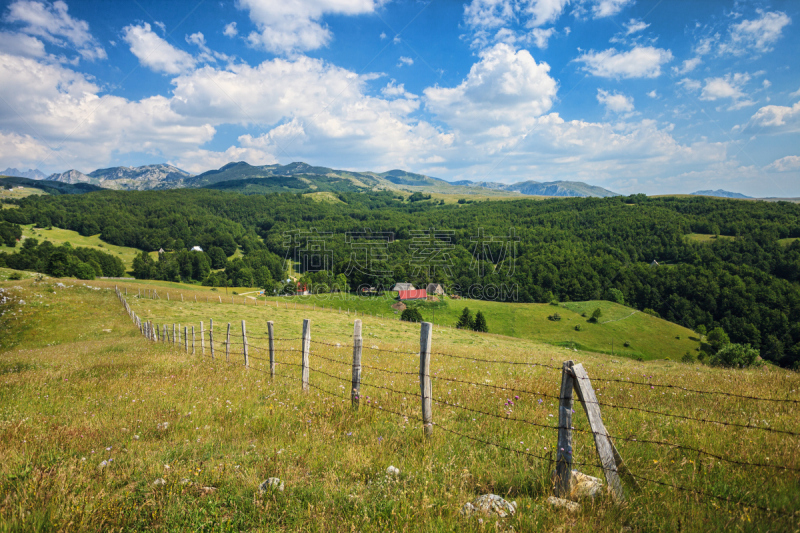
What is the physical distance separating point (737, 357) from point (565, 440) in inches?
800

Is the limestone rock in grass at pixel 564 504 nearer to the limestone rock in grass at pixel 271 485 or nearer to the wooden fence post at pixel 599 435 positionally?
the wooden fence post at pixel 599 435

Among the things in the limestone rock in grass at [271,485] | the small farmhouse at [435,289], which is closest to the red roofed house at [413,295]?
the small farmhouse at [435,289]

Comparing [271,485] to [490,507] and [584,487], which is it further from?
[584,487]

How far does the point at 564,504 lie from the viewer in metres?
3.66

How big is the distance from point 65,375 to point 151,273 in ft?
492

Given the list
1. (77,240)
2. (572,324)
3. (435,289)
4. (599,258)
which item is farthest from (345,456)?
(77,240)

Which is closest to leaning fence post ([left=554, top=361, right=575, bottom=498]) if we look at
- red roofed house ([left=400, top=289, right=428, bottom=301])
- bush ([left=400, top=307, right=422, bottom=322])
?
bush ([left=400, top=307, right=422, bottom=322])

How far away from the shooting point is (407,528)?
3.34m

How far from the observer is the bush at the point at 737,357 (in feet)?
56.0

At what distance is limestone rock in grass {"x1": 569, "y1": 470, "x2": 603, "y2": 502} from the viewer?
3.85 metres

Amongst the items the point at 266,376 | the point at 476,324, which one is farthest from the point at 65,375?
the point at 476,324

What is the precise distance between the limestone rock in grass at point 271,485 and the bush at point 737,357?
2140cm

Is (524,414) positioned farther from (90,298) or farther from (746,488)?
(90,298)

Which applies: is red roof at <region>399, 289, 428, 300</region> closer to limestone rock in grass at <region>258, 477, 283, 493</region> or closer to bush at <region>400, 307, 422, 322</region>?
bush at <region>400, 307, 422, 322</region>
